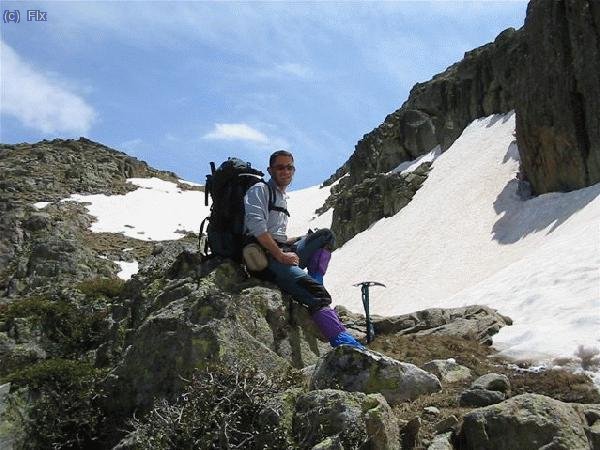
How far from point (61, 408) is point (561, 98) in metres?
33.5

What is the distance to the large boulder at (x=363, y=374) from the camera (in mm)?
6922

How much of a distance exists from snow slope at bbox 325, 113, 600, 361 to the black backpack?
839 cm

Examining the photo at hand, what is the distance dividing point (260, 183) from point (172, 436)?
3.68 metres

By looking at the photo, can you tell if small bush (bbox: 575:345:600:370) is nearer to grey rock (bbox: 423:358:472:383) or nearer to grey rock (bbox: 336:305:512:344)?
grey rock (bbox: 336:305:512:344)

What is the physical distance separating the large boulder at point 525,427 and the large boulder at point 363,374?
1.18 meters

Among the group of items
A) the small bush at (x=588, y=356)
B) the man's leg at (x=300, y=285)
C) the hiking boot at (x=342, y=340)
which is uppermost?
the man's leg at (x=300, y=285)

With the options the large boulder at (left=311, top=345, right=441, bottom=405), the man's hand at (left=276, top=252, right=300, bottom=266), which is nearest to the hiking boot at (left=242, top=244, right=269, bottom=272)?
the man's hand at (left=276, top=252, right=300, bottom=266)

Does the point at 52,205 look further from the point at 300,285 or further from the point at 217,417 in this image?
the point at 217,417

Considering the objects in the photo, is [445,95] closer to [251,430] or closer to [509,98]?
[509,98]

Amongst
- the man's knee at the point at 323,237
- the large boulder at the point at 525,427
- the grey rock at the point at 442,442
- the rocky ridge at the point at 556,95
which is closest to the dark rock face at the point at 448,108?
the rocky ridge at the point at 556,95

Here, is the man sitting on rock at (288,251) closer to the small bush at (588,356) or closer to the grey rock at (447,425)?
the grey rock at (447,425)

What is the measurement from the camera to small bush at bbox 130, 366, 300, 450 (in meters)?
5.67

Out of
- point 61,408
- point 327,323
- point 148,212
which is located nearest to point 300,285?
point 327,323

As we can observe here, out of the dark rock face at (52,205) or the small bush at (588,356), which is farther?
the dark rock face at (52,205)
